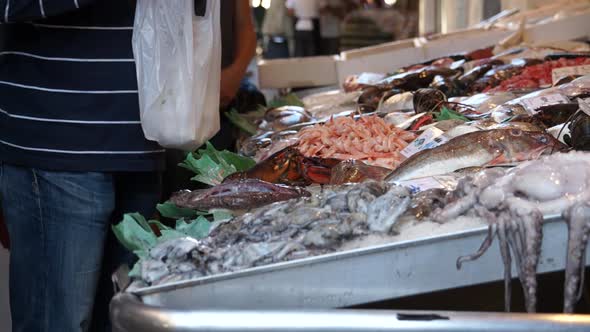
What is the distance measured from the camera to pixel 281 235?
2.01m

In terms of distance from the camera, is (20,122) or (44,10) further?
(20,122)

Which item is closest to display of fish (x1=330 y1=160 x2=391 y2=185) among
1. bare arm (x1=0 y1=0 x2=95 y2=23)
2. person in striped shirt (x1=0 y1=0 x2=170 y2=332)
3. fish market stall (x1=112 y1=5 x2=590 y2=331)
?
fish market stall (x1=112 y1=5 x2=590 y2=331)

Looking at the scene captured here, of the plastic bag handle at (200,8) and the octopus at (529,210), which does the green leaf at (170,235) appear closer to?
the octopus at (529,210)

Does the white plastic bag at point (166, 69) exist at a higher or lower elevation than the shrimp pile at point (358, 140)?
higher

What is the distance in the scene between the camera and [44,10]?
274cm

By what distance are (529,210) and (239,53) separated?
3.15 metres

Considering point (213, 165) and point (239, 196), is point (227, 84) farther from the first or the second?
point (239, 196)

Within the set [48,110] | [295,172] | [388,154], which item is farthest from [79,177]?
[388,154]

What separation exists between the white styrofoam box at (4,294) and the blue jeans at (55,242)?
3.47ft

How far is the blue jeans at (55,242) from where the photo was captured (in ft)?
9.82

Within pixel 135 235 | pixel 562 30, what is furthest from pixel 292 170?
pixel 562 30

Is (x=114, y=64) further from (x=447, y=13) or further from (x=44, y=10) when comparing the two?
(x=447, y=13)

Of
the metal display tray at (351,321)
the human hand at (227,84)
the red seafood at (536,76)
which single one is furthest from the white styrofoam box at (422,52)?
the metal display tray at (351,321)

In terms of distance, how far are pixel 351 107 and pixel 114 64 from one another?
2033 mm
